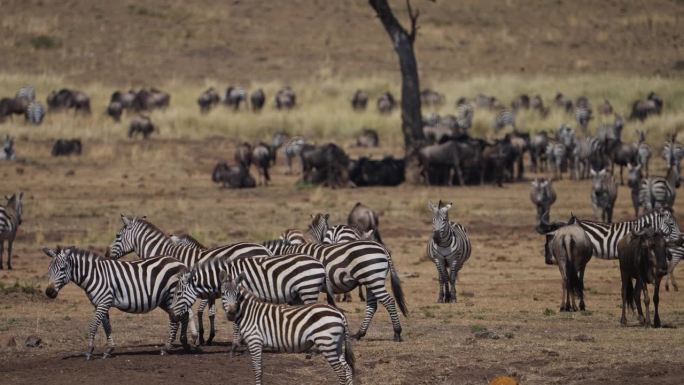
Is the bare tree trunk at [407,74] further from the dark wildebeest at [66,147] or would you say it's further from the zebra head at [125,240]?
the zebra head at [125,240]

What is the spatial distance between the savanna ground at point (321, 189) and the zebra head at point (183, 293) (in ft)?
1.68

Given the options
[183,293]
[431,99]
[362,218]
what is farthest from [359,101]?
[183,293]

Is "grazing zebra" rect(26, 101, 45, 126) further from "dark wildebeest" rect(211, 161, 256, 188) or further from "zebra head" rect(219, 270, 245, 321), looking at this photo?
"zebra head" rect(219, 270, 245, 321)

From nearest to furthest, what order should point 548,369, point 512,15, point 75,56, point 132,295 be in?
point 548,369, point 132,295, point 75,56, point 512,15

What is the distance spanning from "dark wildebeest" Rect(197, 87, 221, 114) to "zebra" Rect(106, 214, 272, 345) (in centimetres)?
3346

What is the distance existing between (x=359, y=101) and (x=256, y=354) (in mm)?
39962

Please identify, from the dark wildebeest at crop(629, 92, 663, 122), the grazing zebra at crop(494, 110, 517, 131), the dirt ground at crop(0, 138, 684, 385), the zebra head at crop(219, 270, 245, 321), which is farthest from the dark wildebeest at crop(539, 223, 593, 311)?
the dark wildebeest at crop(629, 92, 663, 122)

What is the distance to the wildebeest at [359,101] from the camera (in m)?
50.5

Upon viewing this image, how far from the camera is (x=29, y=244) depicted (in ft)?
81.8

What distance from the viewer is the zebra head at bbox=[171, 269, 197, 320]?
13.1m

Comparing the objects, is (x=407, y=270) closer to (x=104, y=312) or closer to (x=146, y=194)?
(x=104, y=312)

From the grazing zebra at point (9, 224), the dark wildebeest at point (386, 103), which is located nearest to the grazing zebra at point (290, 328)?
the grazing zebra at point (9, 224)

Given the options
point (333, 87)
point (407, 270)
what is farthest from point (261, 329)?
point (333, 87)

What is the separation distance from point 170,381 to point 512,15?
62.2 metres
